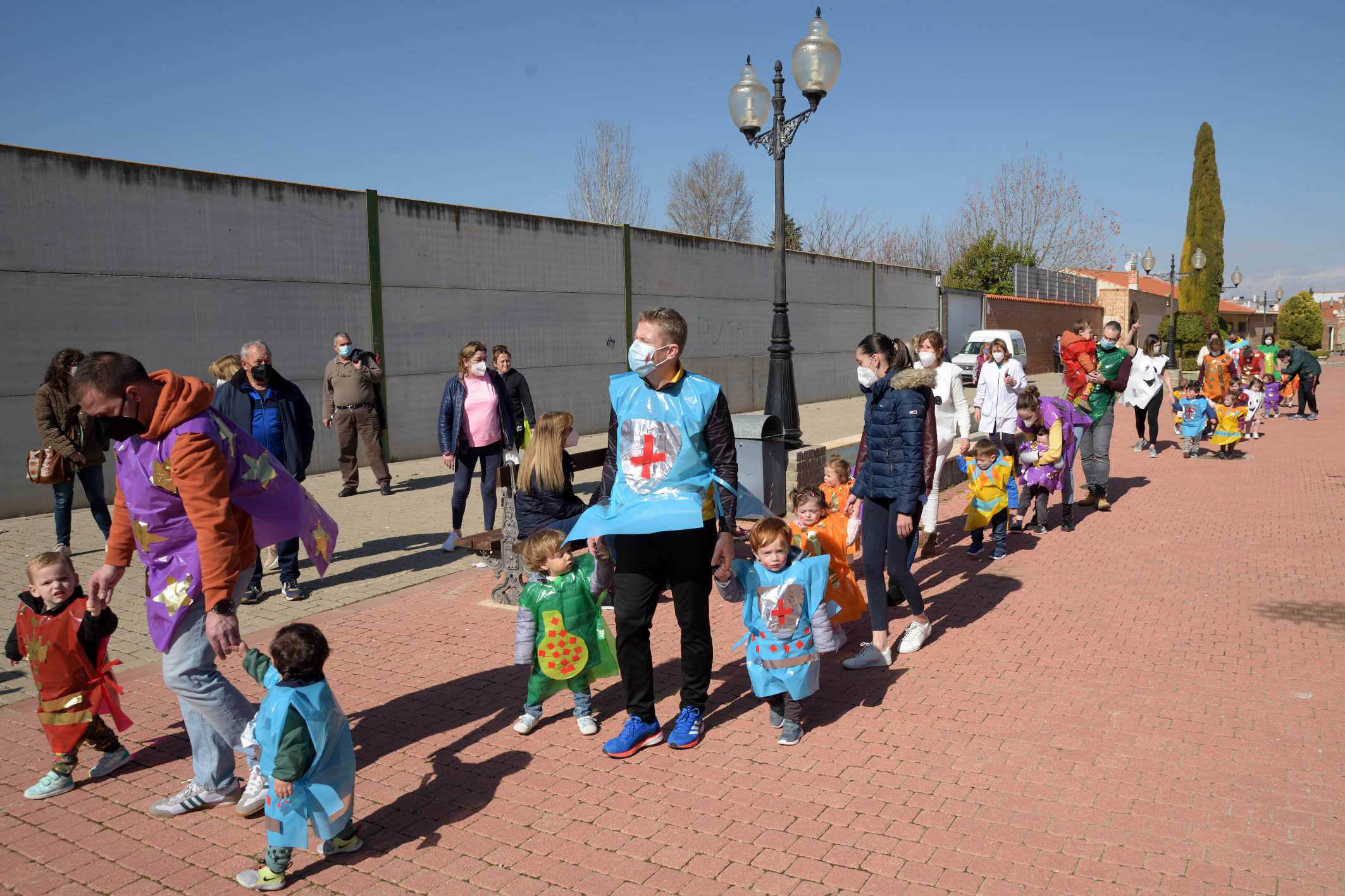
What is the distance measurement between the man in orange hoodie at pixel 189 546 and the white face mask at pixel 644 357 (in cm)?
168

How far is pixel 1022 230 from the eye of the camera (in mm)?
48781

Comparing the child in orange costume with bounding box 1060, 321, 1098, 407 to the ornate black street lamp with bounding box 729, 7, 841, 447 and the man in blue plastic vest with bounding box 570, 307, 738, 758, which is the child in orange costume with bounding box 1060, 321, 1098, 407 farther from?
the man in blue plastic vest with bounding box 570, 307, 738, 758

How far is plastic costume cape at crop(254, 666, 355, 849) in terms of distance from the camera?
130 inches

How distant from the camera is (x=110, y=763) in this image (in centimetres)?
425

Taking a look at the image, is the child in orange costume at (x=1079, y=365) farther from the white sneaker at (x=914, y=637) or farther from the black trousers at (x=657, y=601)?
the black trousers at (x=657, y=601)

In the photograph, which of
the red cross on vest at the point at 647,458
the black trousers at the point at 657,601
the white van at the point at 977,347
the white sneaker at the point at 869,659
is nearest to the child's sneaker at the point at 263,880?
the black trousers at the point at 657,601

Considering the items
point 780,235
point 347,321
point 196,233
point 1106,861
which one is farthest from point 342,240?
point 1106,861

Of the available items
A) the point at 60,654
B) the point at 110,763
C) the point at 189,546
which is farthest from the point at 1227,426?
the point at 60,654

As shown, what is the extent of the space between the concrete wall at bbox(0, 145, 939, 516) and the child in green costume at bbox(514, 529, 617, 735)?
8614mm

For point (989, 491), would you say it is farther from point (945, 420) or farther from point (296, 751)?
point (296, 751)

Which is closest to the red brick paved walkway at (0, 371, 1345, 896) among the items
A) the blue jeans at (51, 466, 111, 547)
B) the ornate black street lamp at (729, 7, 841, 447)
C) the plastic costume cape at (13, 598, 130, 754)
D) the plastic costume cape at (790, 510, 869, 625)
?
the plastic costume cape at (13, 598, 130, 754)

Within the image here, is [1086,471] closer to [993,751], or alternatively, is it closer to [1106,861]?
[993,751]

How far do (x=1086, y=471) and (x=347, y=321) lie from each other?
9.93m

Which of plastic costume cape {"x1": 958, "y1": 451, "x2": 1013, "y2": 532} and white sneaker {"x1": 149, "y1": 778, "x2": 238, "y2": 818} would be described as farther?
plastic costume cape {"x1": 958, "y1": 451, "x2": 1013, "y2": 532}
